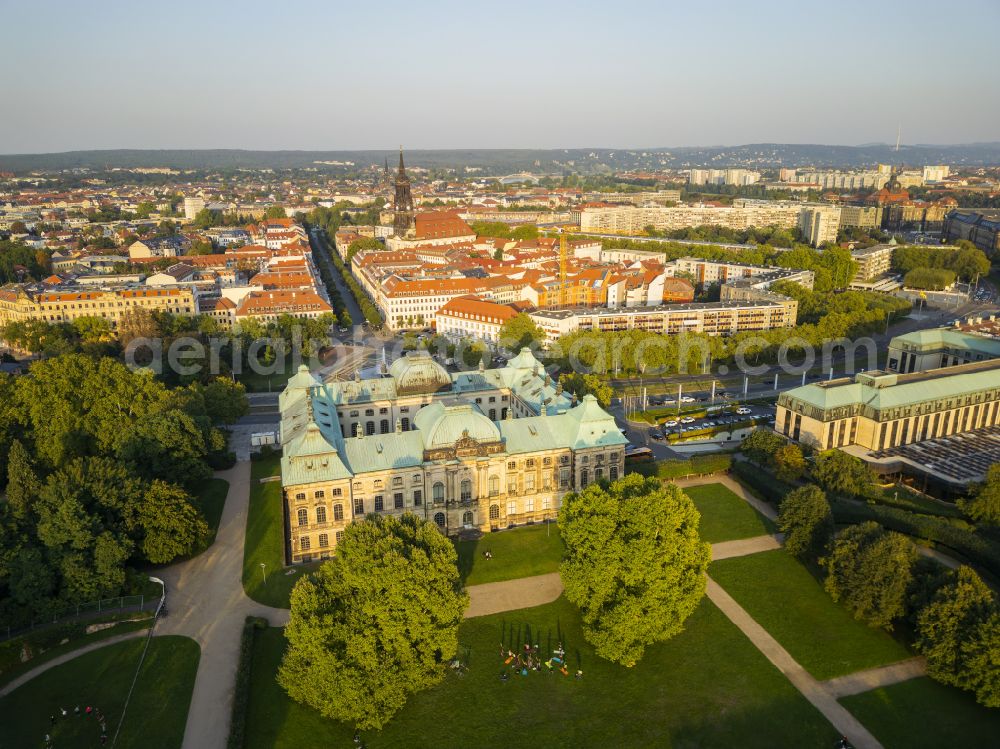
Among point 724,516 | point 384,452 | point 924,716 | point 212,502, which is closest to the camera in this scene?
point 924,716

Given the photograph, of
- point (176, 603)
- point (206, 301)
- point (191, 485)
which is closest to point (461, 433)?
point (176, 603)

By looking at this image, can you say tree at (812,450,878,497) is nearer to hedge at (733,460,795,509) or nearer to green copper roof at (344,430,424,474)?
hedge at (733,460,795,509)

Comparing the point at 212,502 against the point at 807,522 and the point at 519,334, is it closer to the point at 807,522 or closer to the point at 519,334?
the point at 807,522

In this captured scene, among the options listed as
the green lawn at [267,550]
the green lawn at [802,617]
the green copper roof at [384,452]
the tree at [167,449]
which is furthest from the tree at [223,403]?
the green lawn at [802,617]

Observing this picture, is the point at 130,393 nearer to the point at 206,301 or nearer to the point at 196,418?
the point at 196,418

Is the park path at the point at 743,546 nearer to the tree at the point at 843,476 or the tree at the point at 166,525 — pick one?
the tree at the point at 843,476

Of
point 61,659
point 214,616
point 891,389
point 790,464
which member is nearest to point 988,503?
point 790,464

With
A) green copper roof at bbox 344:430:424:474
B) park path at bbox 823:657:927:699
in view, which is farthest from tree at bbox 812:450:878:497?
green copper roof at bbox 344:430:424:474
